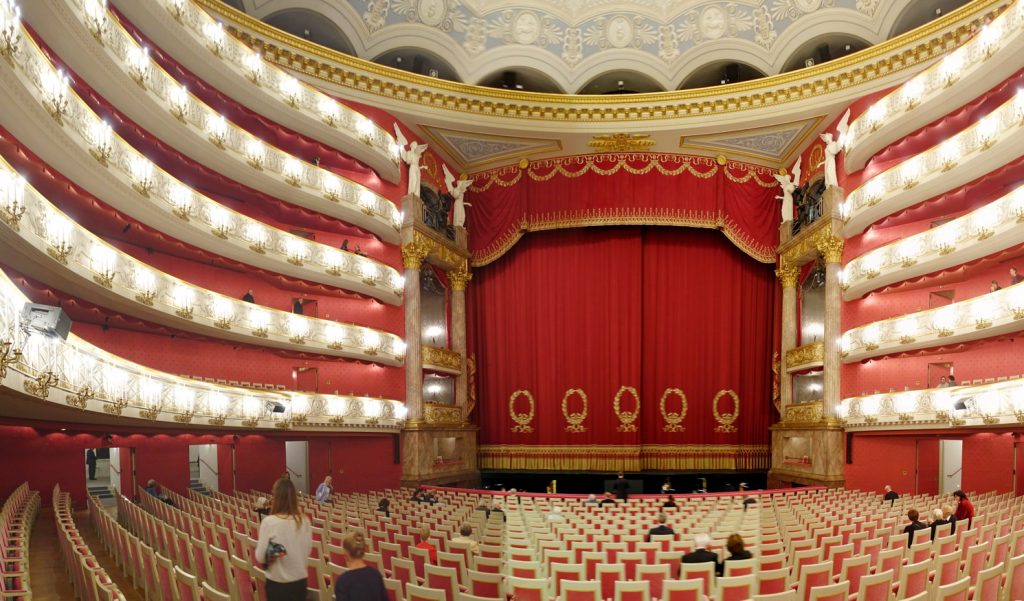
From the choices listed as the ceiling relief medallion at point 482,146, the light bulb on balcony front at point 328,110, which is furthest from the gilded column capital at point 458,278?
the light bulb on balcony front at point 328,110

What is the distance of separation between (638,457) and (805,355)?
6.00 meters

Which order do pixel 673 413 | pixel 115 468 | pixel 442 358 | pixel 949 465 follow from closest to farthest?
pixel 115 468, pixel 949 465, pixel 442 358, pixel 673 413

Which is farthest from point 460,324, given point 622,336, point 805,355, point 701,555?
point 701,555

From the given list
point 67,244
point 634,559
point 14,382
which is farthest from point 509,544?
point 67,244

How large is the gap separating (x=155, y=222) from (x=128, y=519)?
6432 millimetres

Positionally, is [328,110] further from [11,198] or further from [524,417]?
[11,198]

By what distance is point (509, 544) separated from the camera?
26.8 ft

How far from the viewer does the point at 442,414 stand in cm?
2172

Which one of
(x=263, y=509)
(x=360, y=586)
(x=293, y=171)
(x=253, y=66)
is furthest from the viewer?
(x=293, y=171)

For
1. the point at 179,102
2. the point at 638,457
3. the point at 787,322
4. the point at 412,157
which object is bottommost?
the point at 638,457

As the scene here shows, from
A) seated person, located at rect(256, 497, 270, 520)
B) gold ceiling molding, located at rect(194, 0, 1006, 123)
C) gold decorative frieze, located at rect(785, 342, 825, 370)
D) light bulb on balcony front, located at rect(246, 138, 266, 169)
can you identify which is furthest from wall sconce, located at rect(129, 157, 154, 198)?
gold decorative frieze, located at rect(785, 342, 825, 370)

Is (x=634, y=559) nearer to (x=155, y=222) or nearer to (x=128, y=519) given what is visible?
(x=128, y=519)

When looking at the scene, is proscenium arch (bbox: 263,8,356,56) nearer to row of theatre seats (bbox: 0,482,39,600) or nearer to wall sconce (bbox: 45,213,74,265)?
wall sconce (bbox: 45,213,74,265)

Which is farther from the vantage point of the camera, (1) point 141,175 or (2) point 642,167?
(2) point 642,167
